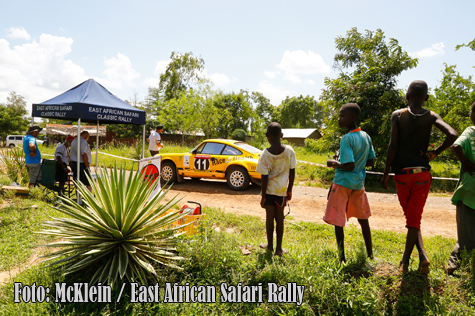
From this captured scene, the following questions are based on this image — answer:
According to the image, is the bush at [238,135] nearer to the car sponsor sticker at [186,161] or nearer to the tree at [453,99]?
the tree at [453,99]

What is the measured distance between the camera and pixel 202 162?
11.1 metres

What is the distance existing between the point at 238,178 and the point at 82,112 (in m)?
5.09

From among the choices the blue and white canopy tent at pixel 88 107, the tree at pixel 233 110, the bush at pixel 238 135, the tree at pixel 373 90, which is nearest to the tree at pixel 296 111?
the tree at pixel 233 110

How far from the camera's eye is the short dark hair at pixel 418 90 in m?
3.49

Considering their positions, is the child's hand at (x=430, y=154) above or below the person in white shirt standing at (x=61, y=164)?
above

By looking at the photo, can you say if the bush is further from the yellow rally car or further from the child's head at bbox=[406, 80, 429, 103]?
the child's head at bbox=[406, 80, 429, 103]

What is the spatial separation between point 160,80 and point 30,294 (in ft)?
168

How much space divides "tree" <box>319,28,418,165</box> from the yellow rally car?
6102mm

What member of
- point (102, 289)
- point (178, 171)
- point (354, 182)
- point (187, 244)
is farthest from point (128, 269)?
point (178, 171)

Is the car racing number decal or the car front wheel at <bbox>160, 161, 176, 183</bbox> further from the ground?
the car racing number decal

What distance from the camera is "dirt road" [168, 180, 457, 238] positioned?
285 inches

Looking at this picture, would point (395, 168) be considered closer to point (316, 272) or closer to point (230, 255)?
point (316, 272)

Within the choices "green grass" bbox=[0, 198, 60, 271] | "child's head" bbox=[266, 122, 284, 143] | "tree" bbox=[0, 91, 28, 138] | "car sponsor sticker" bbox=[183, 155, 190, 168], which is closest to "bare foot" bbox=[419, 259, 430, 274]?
"child's head" bbox=[266, 122, 284, 143]

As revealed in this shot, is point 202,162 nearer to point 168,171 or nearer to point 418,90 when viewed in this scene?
point 168,171
